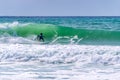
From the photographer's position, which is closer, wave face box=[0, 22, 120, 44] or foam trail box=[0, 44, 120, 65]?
foam trail box=[0, 44, 120, 65]

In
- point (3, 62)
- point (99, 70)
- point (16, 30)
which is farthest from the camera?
point (16, 30)

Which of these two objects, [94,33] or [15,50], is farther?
[94,33]

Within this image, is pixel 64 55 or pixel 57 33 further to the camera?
pixel 57 33

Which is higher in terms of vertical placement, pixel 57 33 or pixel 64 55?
pixel 57 33

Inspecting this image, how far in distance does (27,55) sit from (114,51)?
2.40 metres

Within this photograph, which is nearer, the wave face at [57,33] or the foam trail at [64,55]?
the foam trail at [64,55]

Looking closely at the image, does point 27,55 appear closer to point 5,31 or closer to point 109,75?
point 109,75

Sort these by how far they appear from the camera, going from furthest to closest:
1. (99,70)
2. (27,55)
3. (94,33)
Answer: (94,33) → (27,55) → (99,70)

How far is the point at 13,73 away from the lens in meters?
8.14

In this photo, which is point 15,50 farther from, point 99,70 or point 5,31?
point 5,31

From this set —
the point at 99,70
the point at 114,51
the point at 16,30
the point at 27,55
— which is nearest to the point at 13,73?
the point at 99,70

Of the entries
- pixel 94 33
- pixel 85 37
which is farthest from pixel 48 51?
pixel 94 33

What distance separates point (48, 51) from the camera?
1102 cm

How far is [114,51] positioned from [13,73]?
12.1ft
